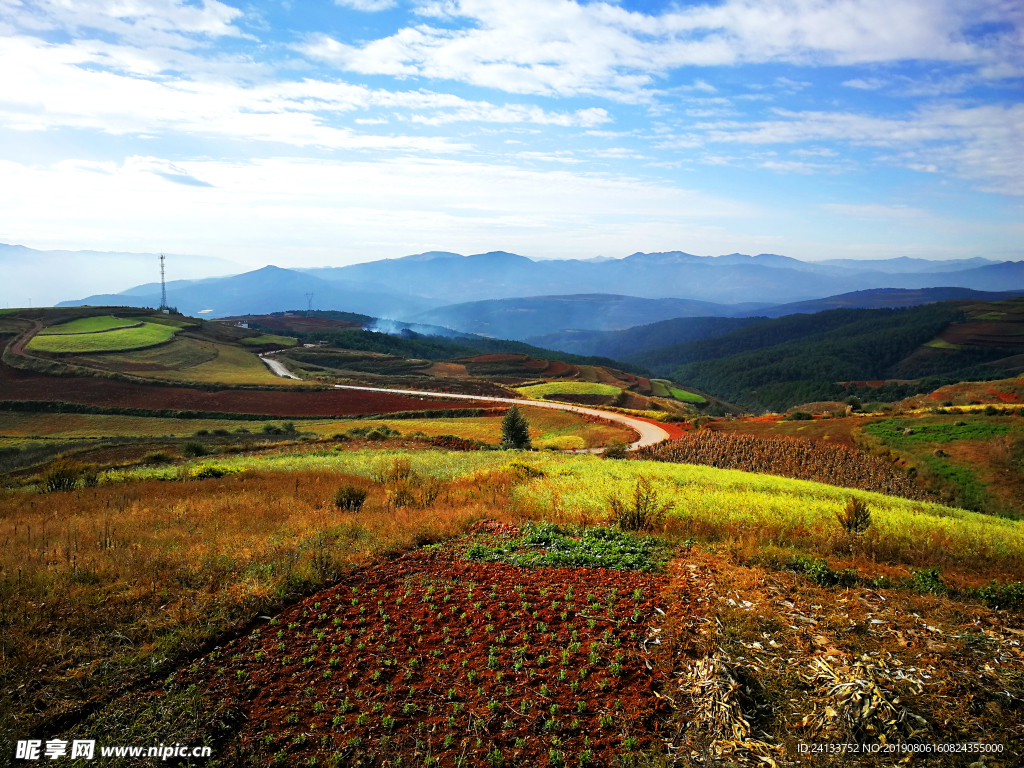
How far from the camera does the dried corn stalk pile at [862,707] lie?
4734 mm

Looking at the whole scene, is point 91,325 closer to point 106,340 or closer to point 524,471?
point 106,340

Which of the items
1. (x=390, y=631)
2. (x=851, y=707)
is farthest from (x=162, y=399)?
(x=851, y=707)

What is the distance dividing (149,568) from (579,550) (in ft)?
23.7

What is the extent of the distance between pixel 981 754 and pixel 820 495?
13.5 meters

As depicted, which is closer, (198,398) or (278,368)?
(198,398)

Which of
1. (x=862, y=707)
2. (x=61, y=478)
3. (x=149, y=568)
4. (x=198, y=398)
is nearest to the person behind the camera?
(x=862, y=707)

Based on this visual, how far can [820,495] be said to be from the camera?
1669 centimetres

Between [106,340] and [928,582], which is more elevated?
[106,340]

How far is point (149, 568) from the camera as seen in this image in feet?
27.9

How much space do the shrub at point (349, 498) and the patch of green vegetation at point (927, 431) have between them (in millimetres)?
29970

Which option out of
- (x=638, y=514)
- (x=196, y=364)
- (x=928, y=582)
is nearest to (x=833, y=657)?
(x=928, y=582)

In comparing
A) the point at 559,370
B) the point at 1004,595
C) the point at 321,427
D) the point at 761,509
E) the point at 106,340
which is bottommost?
the point at 321,427

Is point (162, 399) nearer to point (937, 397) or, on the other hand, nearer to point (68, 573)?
point (68, 573)

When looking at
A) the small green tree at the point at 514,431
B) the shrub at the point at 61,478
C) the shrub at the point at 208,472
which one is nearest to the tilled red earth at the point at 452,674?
the shrub at the point at 208,472
